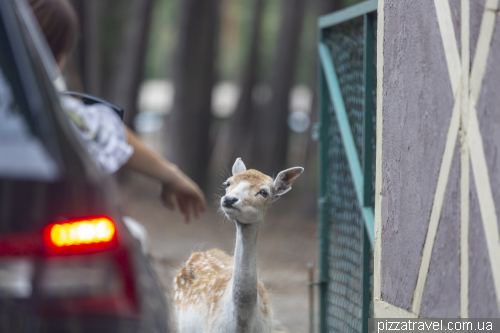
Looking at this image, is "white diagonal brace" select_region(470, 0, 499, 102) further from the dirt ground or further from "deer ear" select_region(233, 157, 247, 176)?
the dirt ground

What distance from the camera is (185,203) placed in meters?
4.04

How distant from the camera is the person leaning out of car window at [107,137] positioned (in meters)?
3.21

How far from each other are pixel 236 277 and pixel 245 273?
60 mm

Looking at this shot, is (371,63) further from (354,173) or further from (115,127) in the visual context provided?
(115,127)

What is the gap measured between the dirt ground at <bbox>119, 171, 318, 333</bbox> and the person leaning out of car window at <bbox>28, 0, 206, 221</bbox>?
1.85m

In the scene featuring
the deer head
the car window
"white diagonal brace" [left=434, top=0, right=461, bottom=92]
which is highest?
"white diagonal brace" [left=434, top=0, right=461, bottom=92]

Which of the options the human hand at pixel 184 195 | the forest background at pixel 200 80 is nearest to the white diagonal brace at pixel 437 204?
the human hand at pixel 184 195

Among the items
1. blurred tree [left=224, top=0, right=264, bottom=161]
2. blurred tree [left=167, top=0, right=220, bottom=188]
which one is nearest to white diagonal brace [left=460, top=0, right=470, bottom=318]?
blurred tree [left=167, top=0, right=220, bottom=188]

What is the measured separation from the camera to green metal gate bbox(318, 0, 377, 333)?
4602mm

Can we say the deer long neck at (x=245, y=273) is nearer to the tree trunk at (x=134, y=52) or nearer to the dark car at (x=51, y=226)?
the dark car at (x=51, y=226)

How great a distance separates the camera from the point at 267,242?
563 inches

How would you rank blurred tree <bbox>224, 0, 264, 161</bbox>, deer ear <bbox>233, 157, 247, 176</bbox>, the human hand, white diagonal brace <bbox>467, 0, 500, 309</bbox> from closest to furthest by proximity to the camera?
1. white diagonal brace <bbox>467, 0, 500, 309</bbox>
2. deer ear <bbox>233, 157, 247, 176</bbox>
3. the human hand
4. blurred tree <bbox>224, 0, 264, 161</bbox>

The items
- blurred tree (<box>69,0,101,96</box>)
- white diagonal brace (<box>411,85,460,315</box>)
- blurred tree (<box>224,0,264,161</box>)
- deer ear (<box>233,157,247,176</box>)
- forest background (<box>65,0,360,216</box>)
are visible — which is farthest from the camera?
blurred tree (<box>224,0,264,161</box>)

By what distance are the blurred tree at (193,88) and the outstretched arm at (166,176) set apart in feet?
44.8
